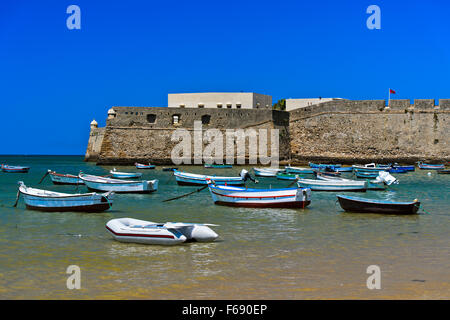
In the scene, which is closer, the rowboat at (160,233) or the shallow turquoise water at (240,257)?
the shallow turquoise water at (240,257)

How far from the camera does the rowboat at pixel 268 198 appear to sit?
57.2 feet

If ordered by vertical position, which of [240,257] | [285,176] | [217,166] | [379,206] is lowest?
[240,257]

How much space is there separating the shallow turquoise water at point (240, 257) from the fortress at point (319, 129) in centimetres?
2622

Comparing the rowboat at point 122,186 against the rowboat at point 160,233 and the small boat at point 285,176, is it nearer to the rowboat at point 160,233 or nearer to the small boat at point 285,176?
the small boat at point 285,176

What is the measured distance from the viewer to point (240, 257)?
9.93m

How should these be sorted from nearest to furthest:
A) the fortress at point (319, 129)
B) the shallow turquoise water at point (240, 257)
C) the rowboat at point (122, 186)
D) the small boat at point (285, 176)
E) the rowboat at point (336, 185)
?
1. the shallow turquoise water at point (240, 257)
2. the rowboat at point (122, 186)
3. the rowboat at point (336, 185)
4. the small boat at point (285, 176)
5. the fortress at point (319, 129)

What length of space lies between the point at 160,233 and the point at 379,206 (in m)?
8.06

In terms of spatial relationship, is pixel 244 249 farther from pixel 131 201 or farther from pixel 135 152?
pixel 135 152

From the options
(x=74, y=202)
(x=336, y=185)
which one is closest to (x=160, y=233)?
(x=74, y=202)

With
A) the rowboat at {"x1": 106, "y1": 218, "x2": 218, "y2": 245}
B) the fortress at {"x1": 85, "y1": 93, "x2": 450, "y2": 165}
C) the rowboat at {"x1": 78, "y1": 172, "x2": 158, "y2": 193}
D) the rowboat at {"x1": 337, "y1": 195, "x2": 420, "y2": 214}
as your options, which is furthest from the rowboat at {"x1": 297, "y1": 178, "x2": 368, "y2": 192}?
the fortress at {"x1": 85, "y1": 93, "x2": 450, "y2": 165}

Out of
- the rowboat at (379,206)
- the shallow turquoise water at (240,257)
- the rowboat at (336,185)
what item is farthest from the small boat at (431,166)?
the rowboat at (379,206)

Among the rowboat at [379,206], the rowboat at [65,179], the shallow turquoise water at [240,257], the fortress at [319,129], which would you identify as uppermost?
the fortress at [319,129]

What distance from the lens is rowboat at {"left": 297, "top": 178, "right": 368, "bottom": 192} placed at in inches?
937

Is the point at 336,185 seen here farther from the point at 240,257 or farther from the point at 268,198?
the point at 240,257
